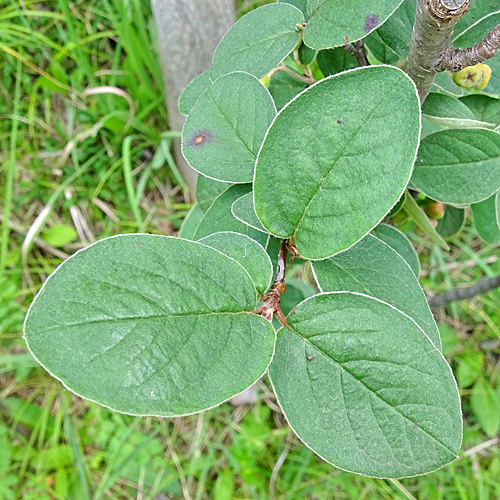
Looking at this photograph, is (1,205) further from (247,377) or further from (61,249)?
(247,377)

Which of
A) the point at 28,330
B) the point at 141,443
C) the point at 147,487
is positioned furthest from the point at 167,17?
the point at 147,487

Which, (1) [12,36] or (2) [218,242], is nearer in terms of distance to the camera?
(2) [218,242]

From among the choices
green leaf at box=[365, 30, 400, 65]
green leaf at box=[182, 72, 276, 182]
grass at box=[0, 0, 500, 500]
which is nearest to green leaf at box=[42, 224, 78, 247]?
grass at box=[0, 0, 500, 500]

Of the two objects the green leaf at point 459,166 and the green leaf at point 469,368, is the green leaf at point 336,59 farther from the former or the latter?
the green leaf at point 469,368

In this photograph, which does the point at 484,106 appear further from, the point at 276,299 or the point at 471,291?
the point at 471,291

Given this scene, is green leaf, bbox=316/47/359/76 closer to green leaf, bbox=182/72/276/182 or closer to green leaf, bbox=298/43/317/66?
→ green leaf, bbox=298/43/317/66

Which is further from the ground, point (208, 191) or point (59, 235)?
point (208, 191)

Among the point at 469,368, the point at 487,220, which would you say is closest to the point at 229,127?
the point at 487,220
